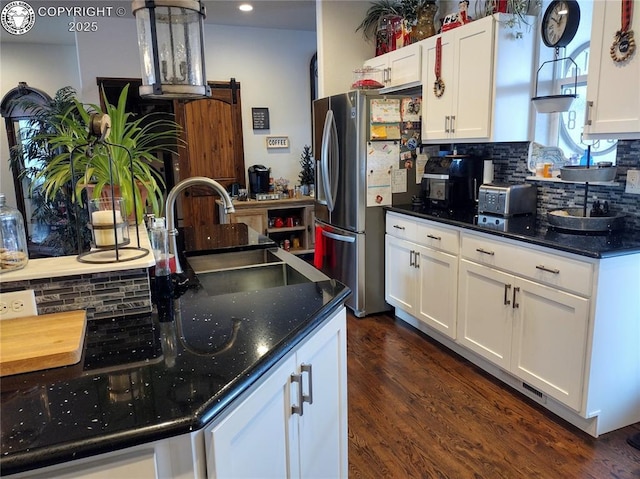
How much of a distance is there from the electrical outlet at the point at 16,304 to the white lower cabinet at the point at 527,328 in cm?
207

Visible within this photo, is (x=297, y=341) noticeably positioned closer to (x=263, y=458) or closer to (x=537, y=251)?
(x=263, y=458)

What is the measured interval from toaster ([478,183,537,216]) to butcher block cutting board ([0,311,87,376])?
225cm

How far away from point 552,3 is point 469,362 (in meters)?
2.11

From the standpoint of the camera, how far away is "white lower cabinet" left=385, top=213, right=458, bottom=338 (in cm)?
293

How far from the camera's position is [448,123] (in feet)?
10.5

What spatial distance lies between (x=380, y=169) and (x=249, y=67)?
2566mm

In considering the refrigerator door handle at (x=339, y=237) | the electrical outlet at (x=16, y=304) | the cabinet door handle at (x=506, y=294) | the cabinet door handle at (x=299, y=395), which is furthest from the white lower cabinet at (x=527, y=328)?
the electrical outlet at (x=16, y=304)

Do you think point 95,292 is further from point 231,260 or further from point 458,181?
point 458,181

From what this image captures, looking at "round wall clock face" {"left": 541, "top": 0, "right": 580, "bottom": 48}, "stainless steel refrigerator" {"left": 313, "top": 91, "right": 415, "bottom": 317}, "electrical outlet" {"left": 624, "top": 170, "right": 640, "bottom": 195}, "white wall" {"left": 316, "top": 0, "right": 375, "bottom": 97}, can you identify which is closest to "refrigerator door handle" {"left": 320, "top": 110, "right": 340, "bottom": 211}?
"stainless steel refrigerator" {"left": 313, "top": 91, "right": 415, "bottom": 317}

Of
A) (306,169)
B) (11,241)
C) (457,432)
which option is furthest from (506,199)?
(306,169)

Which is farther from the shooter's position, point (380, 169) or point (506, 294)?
point (380, 169)

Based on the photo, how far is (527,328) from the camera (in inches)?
93.1

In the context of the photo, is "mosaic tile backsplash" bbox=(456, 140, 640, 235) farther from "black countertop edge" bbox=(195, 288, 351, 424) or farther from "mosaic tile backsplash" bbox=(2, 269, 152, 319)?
"mosaic tile backsplash" bbox=(2, 269, 152, 319)

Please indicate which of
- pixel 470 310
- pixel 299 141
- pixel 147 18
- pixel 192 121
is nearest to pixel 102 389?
pixel 147 18
